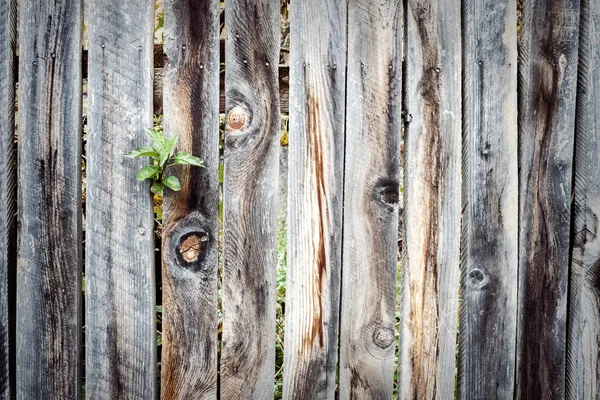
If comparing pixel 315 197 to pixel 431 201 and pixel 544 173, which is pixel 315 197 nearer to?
pixel 431 201

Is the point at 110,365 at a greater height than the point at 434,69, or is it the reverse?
the point at 434,69

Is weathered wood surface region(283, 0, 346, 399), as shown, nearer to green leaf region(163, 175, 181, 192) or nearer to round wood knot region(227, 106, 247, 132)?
round wood knot region(227, 106, 247, 132)

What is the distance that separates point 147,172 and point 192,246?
311mm

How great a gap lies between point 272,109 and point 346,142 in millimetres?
298

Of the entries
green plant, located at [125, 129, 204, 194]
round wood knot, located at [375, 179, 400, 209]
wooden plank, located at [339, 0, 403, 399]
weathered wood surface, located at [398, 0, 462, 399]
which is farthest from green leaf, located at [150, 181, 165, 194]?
weathered wood surface, located at [398, 0, 462, 399]

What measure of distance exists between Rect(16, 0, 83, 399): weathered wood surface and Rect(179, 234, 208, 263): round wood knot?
386 millimetres

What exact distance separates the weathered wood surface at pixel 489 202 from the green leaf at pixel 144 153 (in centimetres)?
113

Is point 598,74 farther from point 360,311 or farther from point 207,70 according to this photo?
point 207,70

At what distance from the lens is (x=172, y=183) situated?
1530mm

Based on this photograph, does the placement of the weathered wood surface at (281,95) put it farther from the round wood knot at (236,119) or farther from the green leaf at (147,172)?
the green leaf at (147,172)

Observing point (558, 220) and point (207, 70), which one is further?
point (558, 220)

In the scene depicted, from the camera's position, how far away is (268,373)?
5.53 ft

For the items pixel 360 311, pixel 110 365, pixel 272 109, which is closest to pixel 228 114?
pixel 272 109

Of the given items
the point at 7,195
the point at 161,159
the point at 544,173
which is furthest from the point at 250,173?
the point at 544,173
